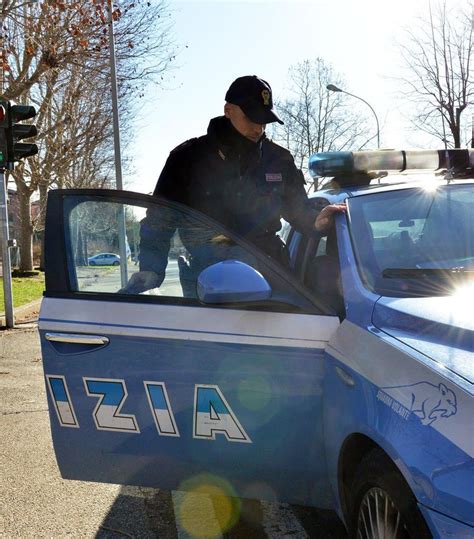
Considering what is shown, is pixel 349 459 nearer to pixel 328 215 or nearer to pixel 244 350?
pixel 244 350

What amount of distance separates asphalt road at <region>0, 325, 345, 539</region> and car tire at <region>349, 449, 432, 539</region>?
0.90m

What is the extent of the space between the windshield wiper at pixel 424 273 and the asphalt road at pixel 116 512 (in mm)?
1366

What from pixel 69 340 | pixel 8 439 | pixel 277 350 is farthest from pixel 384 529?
pixel 8 439

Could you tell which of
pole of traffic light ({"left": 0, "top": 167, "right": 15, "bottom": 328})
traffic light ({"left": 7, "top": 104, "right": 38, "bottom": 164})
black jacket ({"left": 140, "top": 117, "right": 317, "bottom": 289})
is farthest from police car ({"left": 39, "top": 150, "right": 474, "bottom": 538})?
pole of traffic light ({"left": 0, "top": 167, "right": 15, "bottom": 328})

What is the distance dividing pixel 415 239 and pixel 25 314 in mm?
10711

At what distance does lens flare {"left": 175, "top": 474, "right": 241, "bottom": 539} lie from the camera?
7.89ft

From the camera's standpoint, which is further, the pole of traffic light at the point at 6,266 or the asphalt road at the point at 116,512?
the pole of traffic light at the point at 6,266

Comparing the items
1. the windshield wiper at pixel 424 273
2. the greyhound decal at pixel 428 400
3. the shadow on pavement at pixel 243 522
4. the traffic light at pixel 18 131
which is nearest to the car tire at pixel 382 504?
the greyhound decal at pixel 428 400

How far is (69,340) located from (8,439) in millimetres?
2359

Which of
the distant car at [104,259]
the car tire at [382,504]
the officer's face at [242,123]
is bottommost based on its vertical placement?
the car tire at [382,504]

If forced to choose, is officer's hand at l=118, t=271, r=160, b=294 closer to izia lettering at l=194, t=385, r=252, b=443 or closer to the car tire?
izia lettering at l=194, t=385, r=252, b=443

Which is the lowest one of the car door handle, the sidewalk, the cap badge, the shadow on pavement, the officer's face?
the shadow on pavement

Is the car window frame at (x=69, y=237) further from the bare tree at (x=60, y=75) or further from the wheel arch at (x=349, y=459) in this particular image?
the bare tree at (x=60, y=75)

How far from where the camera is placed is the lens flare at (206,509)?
94.7 inches
